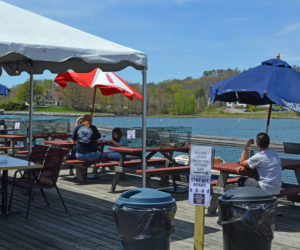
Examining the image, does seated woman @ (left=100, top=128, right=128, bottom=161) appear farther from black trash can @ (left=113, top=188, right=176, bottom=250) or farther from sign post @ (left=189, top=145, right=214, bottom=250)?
black trash can @ (left=113, top=188, right=176, bottom=250)

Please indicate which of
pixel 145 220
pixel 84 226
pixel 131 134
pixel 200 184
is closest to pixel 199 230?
pixel 200 184

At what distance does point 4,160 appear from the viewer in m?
6.16

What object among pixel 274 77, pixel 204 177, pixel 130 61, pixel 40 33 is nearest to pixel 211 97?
pixel 274 77

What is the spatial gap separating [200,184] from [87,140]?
17.1ft

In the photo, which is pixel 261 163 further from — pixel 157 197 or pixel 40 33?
pixel 40 33

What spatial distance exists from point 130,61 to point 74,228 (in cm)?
237

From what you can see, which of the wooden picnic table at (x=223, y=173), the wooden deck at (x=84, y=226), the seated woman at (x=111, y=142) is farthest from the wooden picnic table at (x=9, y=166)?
the seated woman at (x=111, y=142)

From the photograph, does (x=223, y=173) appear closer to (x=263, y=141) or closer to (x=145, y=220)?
(x=263, y=141)

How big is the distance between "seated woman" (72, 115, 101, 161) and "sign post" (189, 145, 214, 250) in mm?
5128

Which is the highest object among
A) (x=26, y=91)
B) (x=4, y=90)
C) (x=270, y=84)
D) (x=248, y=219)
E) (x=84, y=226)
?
(x=26, y=91)

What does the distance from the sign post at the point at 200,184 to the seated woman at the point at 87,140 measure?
202 inches

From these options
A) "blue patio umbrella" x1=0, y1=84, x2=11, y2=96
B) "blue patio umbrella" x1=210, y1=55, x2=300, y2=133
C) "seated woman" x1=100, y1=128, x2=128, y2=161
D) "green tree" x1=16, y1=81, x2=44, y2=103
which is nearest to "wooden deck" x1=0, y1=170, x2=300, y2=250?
"seated woman" x1=100, y1=128, x2=128, y2=161

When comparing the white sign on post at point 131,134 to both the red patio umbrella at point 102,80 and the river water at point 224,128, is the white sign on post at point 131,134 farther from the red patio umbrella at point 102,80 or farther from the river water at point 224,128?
→ the river water at point 224,128

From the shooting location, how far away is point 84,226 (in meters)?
5.78
